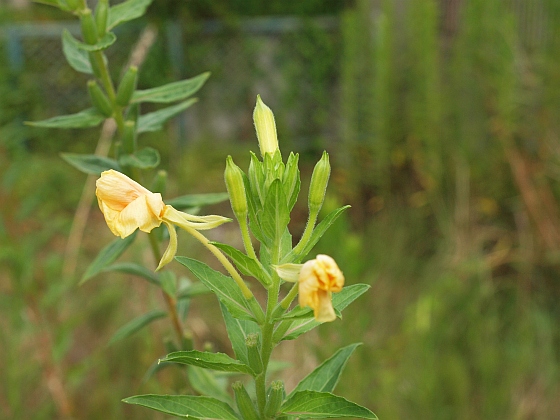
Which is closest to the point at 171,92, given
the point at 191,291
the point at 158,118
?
the point at 158,118

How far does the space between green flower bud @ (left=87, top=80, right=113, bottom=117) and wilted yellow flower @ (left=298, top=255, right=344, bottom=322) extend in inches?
17.2

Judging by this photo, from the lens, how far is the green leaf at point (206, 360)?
0.56m

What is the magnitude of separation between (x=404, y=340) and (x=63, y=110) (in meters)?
5.34

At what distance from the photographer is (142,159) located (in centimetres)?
79

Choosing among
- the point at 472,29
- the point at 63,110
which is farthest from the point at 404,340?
the point at 63,110

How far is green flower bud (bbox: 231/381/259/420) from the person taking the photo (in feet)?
2.01

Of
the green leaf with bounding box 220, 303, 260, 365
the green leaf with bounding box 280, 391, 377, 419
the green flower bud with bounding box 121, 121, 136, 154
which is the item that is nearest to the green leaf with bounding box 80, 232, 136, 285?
the green flower bud with bounding box 121, 121, 136, 154

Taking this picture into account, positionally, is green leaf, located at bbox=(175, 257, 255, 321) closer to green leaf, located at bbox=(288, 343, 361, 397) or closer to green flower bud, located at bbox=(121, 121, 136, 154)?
green leaf, located at bbox=(288, 343, 361, 397)

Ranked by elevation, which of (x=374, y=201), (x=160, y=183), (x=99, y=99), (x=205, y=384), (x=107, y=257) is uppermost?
(x=99, y=99)

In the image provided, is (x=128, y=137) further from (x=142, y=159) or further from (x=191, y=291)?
(x=191, y=291)

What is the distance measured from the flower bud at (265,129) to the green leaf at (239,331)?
0.57 feet

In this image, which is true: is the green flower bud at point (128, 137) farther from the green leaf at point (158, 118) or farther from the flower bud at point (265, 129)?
the flower bud at point (265, 129)

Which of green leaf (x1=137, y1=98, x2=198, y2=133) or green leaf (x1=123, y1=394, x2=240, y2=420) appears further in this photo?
green leaf (x1=137, y1=98, x2=198, y2=133)

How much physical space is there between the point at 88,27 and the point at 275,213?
40 cm
